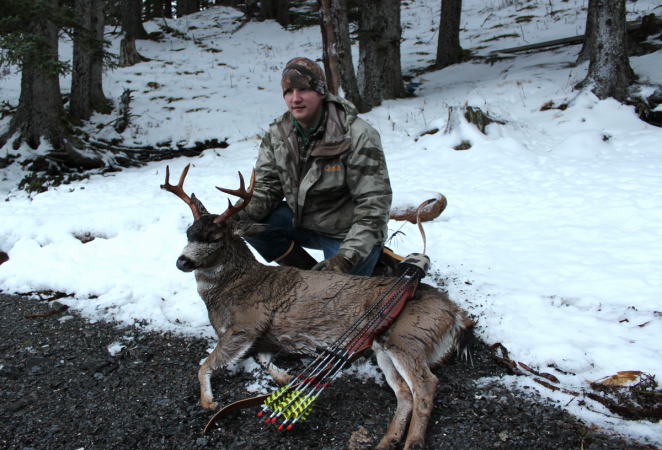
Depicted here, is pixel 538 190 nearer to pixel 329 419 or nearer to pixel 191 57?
pixel 329 419

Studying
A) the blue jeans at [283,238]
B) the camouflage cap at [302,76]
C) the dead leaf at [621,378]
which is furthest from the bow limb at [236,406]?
the camouflage cap at [302,76]

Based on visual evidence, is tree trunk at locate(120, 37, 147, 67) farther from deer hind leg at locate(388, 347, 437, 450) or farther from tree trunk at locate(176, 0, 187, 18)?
deer hind leg at locate(388, 347, 437, 450)

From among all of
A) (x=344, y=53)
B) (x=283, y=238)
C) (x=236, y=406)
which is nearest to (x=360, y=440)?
(x=236, y=406)

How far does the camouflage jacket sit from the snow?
109 cm

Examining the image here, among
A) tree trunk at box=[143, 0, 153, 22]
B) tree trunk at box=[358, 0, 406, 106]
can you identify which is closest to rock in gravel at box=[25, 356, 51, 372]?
tree trunk at box=[358, 0, 406, 106]

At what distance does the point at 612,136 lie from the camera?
305 inches

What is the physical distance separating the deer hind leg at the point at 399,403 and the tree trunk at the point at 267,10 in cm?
2375

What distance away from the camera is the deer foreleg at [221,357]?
2.90 meters

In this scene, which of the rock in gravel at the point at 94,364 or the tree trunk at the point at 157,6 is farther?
the tree trunk at the point at 157,6

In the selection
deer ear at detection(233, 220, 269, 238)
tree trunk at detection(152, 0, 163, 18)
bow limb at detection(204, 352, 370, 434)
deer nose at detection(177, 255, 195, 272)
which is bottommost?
bow limb at detection(204, 352, 370, 434)

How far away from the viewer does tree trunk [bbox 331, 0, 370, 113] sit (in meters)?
9.29

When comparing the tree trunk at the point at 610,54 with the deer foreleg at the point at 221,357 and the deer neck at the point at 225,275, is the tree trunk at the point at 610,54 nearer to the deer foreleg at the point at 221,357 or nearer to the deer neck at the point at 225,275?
the deer neck at the point at 225,275

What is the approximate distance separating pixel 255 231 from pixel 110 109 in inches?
440

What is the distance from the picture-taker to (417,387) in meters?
2.61
